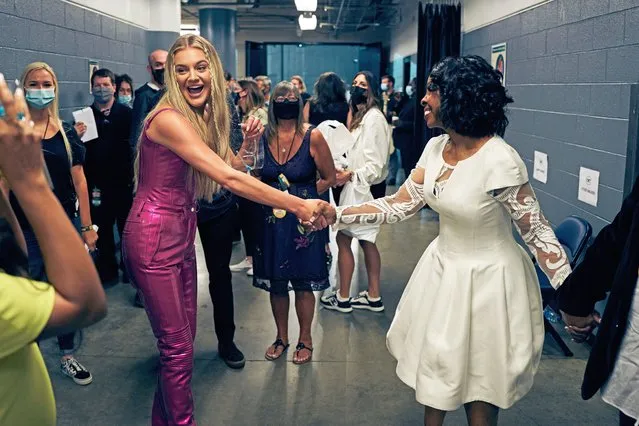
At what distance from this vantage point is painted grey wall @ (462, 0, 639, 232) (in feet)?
12.2

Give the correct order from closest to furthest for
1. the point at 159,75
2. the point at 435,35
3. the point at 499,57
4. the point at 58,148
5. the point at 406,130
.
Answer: the point at 58,148, the point at 159,75, the point at 499,57, the point at 435,35, the point at 406,130

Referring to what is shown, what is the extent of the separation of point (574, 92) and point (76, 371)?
349 centimetres

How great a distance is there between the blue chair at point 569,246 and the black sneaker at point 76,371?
7.77 feet

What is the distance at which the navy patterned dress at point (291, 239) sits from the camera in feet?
11.0

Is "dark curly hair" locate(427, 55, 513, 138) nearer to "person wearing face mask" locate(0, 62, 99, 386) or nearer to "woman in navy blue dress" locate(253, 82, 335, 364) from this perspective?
"woman in navy blue dress" locate(253, 82, 335, 364)

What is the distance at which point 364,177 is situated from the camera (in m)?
4.22

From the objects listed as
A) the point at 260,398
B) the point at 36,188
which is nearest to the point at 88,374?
the point at 260,398

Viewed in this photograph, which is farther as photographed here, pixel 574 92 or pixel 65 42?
pixel 65 42

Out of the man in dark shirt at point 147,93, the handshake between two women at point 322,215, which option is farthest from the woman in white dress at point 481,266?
the man in dark shirt at point 147,93

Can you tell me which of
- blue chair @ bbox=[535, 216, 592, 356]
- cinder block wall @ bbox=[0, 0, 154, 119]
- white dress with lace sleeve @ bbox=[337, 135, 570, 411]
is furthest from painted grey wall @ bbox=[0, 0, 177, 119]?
blue chair @ bbox=[535, 216, 592, 356]

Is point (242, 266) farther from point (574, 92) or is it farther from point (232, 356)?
point (574, 92)

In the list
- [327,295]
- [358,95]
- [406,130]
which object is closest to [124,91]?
[358,95]

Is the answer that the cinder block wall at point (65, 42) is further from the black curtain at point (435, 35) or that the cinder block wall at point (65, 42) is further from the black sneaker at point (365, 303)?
the black curtain at point (435, 35)

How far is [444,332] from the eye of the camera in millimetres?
2141
